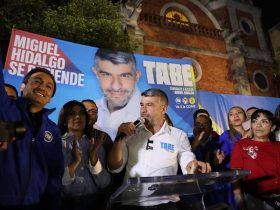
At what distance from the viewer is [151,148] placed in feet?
10.8

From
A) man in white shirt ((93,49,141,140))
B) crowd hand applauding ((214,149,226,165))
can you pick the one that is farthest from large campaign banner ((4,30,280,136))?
crowd hand applauding ((214,149,226,165))

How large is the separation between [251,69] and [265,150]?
44.7ft

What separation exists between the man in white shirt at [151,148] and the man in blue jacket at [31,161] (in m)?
0.66

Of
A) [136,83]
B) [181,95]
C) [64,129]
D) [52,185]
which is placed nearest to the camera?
[52,185]

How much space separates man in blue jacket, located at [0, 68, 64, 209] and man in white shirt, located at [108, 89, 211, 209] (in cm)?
66

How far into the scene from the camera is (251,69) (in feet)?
53.9

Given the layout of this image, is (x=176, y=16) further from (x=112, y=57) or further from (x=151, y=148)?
(x=151, y=148)

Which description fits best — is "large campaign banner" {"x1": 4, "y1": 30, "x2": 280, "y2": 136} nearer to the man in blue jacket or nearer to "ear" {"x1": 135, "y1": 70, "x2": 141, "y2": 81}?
"ear" {"x1": 135, "y1": 70, "x2": 141, "y2": 81}

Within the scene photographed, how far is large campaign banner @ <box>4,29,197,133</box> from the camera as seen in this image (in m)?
4.14

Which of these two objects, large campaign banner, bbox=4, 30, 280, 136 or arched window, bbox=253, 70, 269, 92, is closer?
large campaign banner, bbox=4, 30, 280, 136

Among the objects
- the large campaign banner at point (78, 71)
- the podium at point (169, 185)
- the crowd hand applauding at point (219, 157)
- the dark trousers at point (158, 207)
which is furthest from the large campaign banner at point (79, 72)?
the podium at point (169, 185)

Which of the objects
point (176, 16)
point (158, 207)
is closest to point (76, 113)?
point (158, 207)

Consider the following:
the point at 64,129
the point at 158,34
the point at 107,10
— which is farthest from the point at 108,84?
the point at 158,34

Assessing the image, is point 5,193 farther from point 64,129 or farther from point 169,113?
point 169,113
